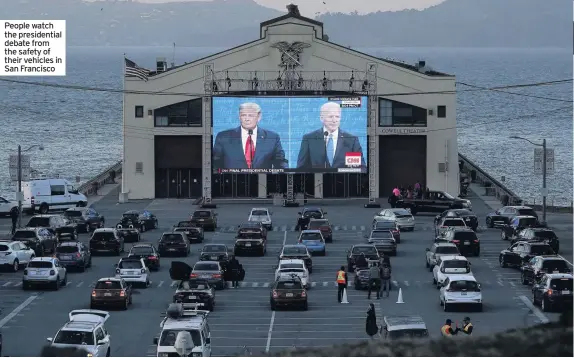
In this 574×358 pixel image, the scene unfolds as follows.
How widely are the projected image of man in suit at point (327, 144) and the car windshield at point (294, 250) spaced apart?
97.5 ft

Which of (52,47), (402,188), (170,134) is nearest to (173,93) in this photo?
(170,134)

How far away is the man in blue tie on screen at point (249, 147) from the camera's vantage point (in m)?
93.3

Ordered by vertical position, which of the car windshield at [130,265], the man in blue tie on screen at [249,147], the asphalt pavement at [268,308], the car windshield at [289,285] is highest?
the man in blue tie on screen at [249,147]

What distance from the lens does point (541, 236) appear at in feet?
223

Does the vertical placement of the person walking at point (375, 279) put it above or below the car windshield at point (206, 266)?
below

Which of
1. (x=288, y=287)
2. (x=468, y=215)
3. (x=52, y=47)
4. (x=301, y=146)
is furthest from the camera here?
(x=301, y=146)

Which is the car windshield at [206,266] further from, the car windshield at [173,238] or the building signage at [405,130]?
the building signage at [405,130]

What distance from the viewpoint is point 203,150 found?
322 ft

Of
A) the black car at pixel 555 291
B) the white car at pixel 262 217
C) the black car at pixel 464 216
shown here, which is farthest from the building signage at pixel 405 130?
the black car at pixel 555 291

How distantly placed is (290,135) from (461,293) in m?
43.4

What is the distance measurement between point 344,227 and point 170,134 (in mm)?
21364

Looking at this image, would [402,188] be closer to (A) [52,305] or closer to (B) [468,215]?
(B) [468,215]

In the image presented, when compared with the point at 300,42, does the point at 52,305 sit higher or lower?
lower

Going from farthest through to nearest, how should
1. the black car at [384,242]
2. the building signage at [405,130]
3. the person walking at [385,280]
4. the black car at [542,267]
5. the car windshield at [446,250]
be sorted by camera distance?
the building signage at [405,130]
the black car at [384,242]
the car windshield at [446,250]
the black car at [542,267]
the person walking at [385,280]
